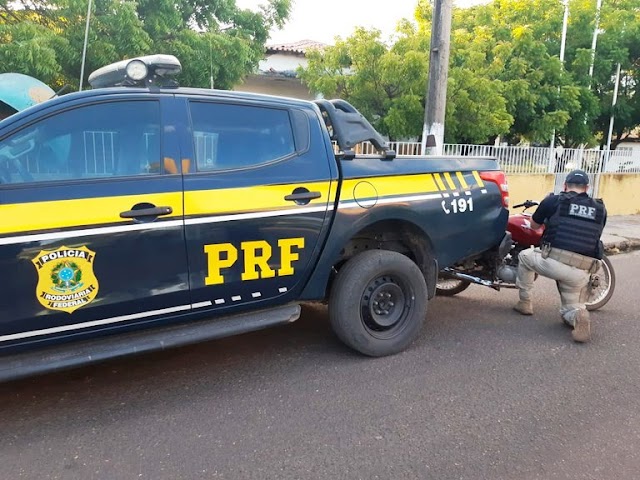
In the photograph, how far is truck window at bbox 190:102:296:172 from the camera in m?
3.45

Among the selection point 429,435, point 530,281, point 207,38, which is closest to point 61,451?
point 429,435

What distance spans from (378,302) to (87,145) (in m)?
2.26

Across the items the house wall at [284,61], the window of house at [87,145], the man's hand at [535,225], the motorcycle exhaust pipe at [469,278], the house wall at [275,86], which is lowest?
the motorcycle exhaust pipe at [469,278]

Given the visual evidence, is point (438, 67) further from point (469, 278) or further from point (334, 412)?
point (334, 412)

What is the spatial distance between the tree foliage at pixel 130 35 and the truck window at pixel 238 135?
123 inches

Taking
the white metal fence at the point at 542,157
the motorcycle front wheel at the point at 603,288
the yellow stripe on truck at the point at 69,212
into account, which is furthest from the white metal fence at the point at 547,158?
the yellow stripe on truck at the point at 69,212

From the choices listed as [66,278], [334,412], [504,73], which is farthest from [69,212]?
[504,73]

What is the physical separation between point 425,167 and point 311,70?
755 cm

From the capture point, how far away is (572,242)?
189 inches

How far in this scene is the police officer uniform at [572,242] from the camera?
4.77 m

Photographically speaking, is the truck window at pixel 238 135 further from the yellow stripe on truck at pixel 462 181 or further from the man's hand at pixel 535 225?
the man's hand at pixel 535 225

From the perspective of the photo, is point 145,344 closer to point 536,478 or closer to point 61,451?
point 61,451

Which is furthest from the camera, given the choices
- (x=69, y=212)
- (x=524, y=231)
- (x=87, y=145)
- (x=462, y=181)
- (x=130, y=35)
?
(x=130, y=35)

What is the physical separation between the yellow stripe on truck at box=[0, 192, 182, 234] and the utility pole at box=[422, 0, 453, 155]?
542 centimetres
